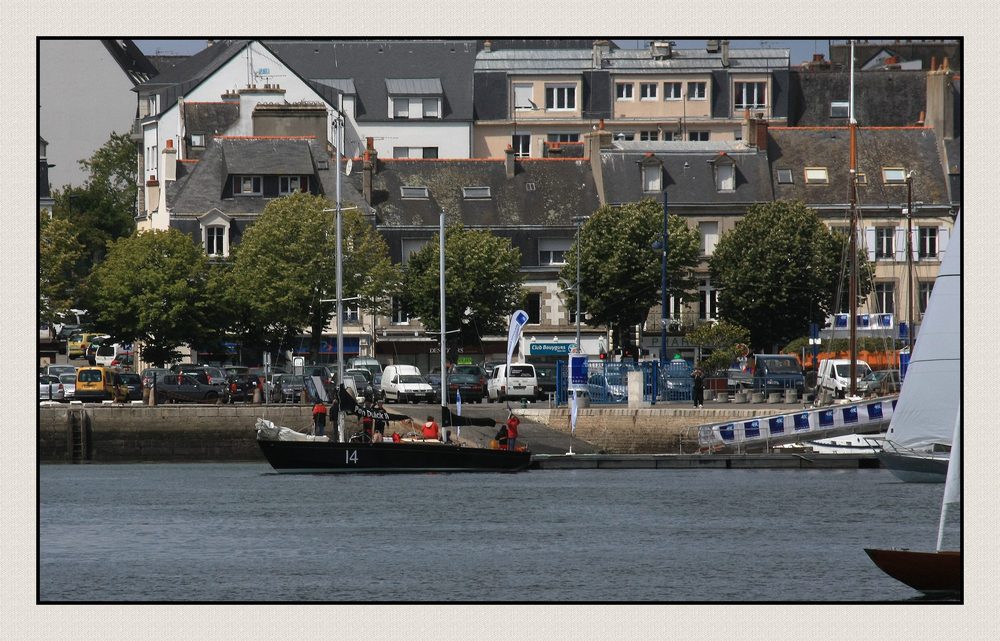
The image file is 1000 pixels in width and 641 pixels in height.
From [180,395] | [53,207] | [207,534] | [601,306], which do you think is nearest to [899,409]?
[207,534]

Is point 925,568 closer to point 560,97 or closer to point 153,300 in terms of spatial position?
point 153,300

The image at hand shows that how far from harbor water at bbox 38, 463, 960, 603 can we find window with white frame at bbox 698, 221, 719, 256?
34.3 m

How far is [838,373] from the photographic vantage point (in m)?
77.4

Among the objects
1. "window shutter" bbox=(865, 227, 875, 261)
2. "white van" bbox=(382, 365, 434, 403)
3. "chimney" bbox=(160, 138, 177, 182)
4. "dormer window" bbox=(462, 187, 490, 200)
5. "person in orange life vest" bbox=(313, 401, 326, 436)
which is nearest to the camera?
"person in orange life vest" bbox=(313, 401, 326, 436)

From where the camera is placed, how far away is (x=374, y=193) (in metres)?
99.8

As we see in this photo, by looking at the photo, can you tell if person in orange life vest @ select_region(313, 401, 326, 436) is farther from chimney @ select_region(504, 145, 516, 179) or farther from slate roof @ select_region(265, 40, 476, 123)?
slate roof @ select_region(265, 40, 476, 123)

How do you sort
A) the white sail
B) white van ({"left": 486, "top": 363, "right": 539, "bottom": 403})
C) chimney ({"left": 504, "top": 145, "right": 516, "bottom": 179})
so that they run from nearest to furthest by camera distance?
the white sail → white van ({"left": 486, "top": 363, "right": 539, "bottom": 403}) → chimney ({"left": 504, "top": 145, "right": 516, "bottom": 179})

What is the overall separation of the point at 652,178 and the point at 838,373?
2472 cm

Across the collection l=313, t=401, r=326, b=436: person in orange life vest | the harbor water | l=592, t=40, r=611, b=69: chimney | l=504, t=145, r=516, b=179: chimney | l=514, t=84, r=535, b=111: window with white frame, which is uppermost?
l=592, t=40, r=611, b=69: chimney

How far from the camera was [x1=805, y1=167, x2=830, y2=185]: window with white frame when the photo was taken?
99562 millimetres

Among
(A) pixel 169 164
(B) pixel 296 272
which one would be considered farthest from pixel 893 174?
(A) pixel 169 164

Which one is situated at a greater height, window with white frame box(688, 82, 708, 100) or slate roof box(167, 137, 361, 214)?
window with white frame box(688, 82, 708, 100)

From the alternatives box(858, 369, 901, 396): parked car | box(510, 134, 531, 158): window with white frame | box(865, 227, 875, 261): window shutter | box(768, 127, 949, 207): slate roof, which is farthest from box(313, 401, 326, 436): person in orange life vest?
box(510, 134, 531, 158): window with white frame

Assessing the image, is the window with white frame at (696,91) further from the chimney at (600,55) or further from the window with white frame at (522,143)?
the window with white frame at (522,143)
